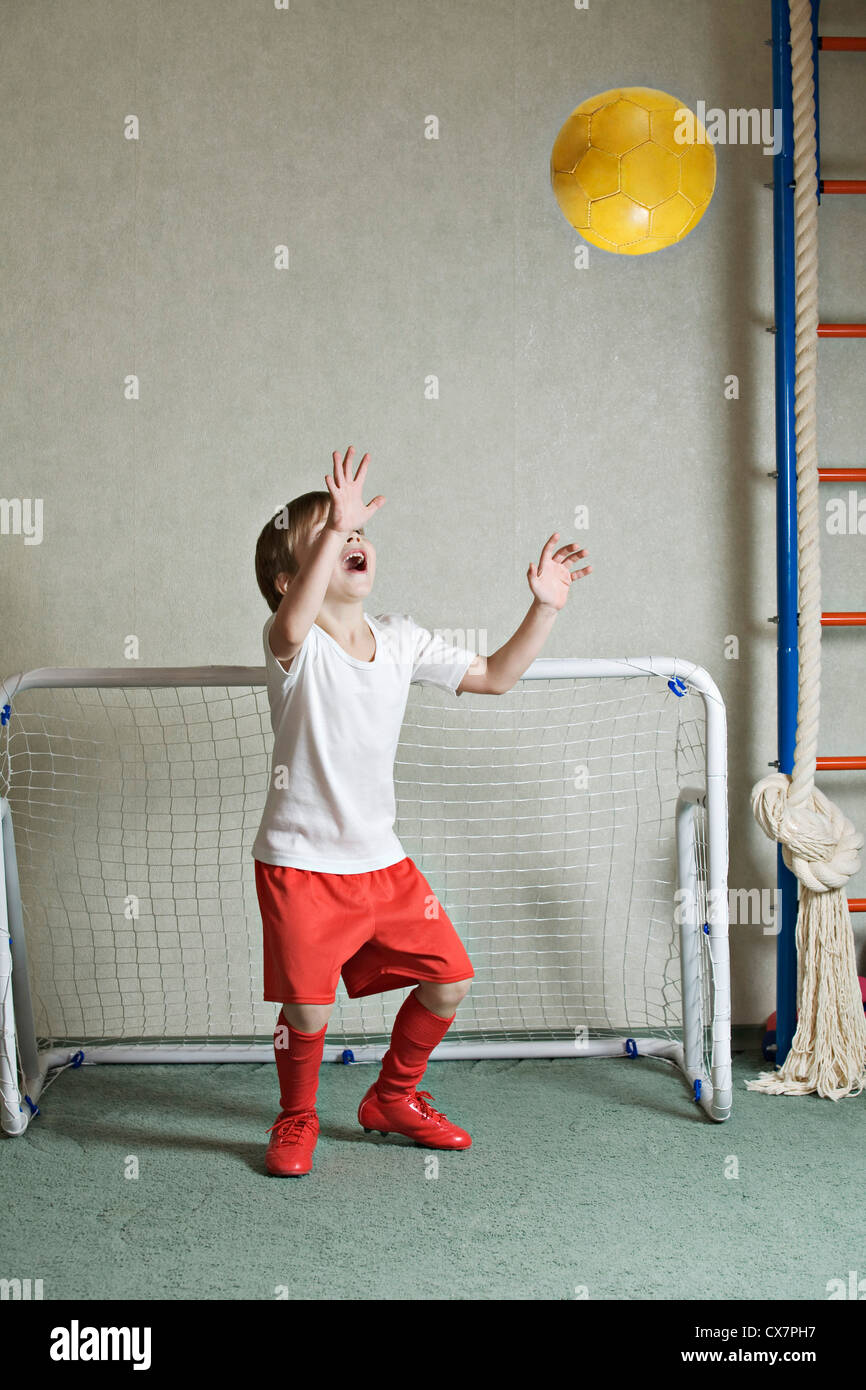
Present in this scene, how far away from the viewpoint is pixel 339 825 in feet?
5.95

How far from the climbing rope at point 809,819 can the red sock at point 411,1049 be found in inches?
27.0

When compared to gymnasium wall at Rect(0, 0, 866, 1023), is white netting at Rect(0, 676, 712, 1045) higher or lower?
lower

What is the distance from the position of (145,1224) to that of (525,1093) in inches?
31.0

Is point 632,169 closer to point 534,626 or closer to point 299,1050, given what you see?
point 534,626

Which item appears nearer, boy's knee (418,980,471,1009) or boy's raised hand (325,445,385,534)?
boy's raised hand (325,445,385,534)

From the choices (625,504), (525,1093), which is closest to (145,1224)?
(525,1093)

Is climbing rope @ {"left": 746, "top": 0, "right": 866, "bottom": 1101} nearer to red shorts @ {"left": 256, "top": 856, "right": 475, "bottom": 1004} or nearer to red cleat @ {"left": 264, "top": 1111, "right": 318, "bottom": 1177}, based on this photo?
red shorts @ {"left": 256, "top": 856, "right": 475, "bottom": 1004}

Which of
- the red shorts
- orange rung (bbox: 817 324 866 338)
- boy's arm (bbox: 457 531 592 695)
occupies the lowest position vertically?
the red shorts

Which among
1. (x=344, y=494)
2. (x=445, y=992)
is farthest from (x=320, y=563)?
(x=445, y=992)

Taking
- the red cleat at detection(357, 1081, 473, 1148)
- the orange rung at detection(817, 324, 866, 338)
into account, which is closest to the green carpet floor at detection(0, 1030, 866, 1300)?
the red cleat at detection(357, 1081, 473, 1148)

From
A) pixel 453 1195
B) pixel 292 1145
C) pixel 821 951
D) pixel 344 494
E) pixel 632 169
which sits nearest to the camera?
pixel 344 494

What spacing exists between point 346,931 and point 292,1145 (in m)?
0.37

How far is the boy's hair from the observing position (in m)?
1.80

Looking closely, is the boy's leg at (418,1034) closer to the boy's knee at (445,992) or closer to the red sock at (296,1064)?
the boy's knee at (445,992)
